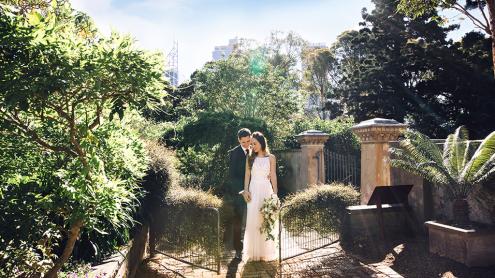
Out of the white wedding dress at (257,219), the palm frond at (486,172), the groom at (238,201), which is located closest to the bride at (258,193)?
the white wedding dress at (257,219)

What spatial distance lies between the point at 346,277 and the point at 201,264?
90.3 inches

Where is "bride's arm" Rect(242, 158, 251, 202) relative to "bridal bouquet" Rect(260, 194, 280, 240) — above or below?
above

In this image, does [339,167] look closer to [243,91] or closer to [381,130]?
[381,130]

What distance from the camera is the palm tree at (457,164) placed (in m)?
5.80

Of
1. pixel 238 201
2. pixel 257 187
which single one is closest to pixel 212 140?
pixel 238 201

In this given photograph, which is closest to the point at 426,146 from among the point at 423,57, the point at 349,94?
the point at 423,57

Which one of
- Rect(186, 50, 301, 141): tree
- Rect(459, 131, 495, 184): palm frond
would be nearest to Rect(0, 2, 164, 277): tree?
Rect(459, 131, 495, 184): palm frond

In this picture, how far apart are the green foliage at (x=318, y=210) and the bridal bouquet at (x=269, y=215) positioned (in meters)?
1.02

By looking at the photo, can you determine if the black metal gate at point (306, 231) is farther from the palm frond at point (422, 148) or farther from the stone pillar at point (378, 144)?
the palm frond at point (422, 148)

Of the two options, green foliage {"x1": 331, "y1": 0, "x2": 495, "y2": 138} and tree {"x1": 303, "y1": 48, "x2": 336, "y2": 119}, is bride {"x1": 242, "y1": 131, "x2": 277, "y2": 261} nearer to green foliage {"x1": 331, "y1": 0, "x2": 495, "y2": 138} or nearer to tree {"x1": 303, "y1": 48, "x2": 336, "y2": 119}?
green foliage {"x1": 331, "y1": 0, "x2": 495, "y2": 138}

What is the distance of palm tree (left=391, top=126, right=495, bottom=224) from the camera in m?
5.80

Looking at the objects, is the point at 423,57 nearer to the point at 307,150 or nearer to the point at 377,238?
the point at 307,150

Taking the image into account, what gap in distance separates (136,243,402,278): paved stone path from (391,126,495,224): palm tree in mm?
1636

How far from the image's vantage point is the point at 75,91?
2.24 meters
